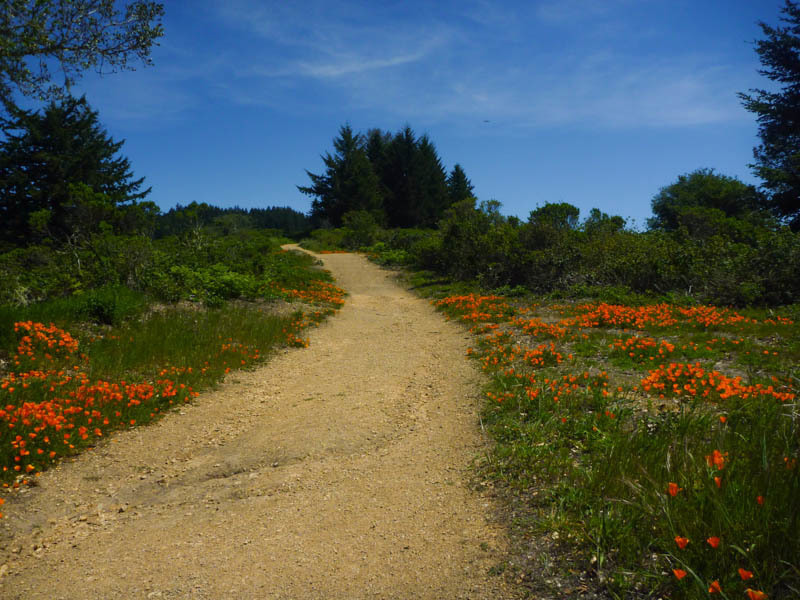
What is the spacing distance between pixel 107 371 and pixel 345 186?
39751 mm

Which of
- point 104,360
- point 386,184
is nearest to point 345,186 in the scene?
point 386,184

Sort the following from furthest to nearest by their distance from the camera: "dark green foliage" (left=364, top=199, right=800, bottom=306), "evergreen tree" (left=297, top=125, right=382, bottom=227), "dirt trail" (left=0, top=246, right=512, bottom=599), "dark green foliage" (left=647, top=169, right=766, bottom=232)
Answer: "evergreen tree" (left=297, top=125, right=382, bottom=227) < "dark green foliage" (left=647, top=169, right=766, bottom=232) < "dark green foliage" (left=364, top=199, right=800, bottom=306) < "dirt trail" (left=0, top=246, right=512, bottom=599)

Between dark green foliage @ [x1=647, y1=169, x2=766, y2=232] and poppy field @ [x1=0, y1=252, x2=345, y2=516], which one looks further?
dark green foliage @ [x1=647, y1=169, x2=766, y2=232]

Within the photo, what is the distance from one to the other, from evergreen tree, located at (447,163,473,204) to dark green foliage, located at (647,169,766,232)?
74.7ft

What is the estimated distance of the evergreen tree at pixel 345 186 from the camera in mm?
43469

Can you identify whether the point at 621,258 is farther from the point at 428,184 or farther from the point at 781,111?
the point at 428,184

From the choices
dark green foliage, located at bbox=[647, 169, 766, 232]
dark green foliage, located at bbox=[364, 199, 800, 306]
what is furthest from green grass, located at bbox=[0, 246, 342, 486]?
dark green foliage, located at bbox=[647, 169, 766, 232]

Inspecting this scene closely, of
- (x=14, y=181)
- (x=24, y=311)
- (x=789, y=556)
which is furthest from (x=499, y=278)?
(x=14, y=181)

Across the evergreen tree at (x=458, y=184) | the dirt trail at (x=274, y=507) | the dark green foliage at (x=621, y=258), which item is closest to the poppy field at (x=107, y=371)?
the dirt trail at (x=274, y=507)

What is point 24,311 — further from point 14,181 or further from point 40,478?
point 14,181

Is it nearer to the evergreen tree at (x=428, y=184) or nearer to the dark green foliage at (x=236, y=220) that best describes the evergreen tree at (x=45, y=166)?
the dark green foliage at (x=236, y=220)

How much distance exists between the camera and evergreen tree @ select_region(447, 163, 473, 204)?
55.8 metres

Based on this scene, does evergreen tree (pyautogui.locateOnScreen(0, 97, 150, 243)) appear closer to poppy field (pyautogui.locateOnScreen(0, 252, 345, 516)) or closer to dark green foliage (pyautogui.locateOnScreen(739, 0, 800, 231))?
poppy field (pyautogui.locateOnScreen(0, 252, 345, 516))

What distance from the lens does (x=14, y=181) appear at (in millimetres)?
28266
